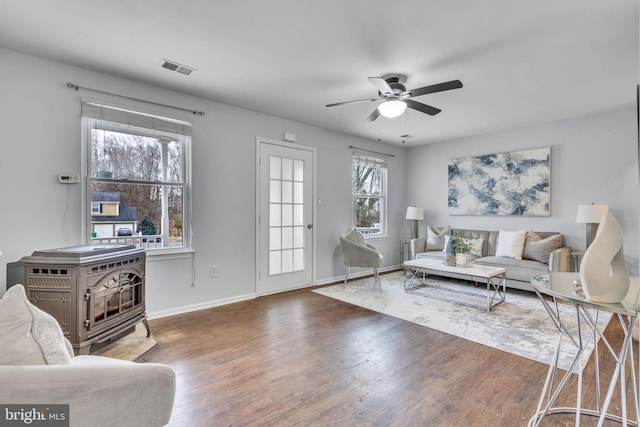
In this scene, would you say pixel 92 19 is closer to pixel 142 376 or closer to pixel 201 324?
pixel 142 376

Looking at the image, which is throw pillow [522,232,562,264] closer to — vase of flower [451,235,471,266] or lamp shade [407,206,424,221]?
vase of flower [451,235,471,266]

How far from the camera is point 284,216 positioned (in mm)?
4602

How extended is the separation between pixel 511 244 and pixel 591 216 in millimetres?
1023

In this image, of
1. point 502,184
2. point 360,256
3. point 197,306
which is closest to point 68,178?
point 197,306

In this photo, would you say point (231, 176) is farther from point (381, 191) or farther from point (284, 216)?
point (381, 191)

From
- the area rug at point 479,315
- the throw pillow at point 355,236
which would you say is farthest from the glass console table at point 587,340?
the throw pillow at point 355,236

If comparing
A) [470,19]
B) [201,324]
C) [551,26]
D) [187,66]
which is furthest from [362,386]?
[187,66]

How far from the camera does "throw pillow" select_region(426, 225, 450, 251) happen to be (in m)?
5.64

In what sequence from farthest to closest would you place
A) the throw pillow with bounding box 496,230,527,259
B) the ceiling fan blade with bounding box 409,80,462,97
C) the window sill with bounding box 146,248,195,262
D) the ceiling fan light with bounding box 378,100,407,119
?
the throw pillow with bounding box 496,230,527,259 < the window sill with bounding box 146,248,195,262 < the ceiling fan light with bounding box 378,100,407,119 < the ceiling fan blade with bounding box 409,80,462,97

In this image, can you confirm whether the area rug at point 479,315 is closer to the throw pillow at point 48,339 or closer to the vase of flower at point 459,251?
the vase of flower at point 459,251

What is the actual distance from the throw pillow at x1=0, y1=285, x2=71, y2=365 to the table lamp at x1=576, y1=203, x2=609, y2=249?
522cm

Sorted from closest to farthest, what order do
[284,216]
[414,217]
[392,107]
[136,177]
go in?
1. [392,107]
2. [136,177]
3. [284,216]
4. [414,217]

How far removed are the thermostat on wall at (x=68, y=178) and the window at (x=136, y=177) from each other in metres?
0.09

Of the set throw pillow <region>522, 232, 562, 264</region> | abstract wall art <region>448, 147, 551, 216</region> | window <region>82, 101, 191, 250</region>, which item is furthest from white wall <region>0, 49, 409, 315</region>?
throw pillow <region>522, 232, 562, 264</region>
